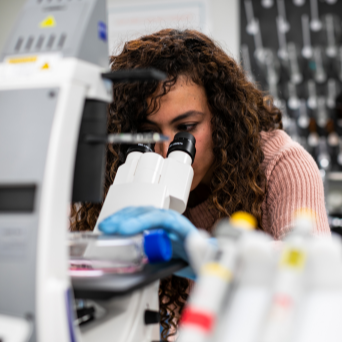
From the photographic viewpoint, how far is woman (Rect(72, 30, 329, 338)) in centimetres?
130

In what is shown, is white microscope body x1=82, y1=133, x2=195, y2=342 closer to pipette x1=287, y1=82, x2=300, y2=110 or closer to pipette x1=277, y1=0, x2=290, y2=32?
pipette x1=287, y1=82, x2=300, y2=110

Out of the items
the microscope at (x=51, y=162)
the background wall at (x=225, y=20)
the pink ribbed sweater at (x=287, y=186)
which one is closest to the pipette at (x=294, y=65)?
the background wall at (x=225, y=20)

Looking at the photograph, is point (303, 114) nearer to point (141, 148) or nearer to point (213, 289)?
point (141, 148)

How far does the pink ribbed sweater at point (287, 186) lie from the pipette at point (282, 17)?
2.29 m

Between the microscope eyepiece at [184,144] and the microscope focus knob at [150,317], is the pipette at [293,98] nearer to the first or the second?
the microscope eyepiece at [184,144]

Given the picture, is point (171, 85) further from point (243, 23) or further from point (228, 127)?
point (243, 23)

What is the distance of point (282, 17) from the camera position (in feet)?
11.5

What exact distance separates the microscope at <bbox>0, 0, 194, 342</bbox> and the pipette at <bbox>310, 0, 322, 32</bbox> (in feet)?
10.4

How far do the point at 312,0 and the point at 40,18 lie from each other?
3282 millimetres

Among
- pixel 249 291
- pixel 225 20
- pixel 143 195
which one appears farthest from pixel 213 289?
pixel 225 20

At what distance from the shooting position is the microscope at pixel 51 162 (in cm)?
60

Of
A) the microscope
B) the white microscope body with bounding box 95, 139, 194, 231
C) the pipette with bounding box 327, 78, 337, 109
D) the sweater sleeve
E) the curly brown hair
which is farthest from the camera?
the pipette with bounding box 327, 78, 337, 109

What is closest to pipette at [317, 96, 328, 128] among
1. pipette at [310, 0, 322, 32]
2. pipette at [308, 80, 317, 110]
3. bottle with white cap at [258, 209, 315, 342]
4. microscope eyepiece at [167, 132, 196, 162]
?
pipette at [308, 80, 317, 110]

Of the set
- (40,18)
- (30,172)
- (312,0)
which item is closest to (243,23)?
(312,0)
